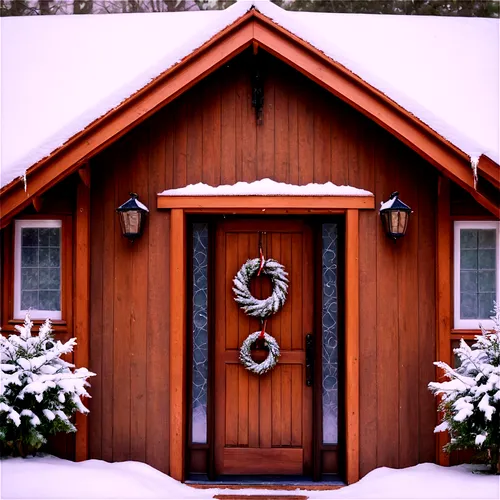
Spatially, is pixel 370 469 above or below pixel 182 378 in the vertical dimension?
below

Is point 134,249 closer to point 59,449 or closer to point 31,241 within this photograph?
point 31,241

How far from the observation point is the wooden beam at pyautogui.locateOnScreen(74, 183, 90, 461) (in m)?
4.88

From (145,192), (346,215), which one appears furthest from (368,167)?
(145,192)

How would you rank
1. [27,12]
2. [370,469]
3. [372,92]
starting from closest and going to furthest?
1. [372,92]
2. [370,469]
3. [27,12]

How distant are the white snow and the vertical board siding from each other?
0.26 feet

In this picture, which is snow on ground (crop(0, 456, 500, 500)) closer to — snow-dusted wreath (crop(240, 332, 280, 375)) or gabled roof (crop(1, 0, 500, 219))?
snow-dusted wreath (crop(240, 332, 280, 375))

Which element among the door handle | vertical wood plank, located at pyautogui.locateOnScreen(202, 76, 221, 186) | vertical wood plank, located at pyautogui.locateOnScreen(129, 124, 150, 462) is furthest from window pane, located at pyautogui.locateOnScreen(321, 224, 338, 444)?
vertical wood plank, located at pyautogui.locateOnScreen(129, 124, 150, 462)

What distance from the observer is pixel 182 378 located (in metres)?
4.88

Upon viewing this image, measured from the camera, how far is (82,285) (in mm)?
4895

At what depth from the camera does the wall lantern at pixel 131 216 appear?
4.75 m

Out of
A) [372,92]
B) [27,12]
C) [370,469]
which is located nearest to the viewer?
[372,92]

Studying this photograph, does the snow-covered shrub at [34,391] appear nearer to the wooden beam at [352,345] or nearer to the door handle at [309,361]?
the door handle at [309,361]

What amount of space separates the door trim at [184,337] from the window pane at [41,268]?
1099 millimetres

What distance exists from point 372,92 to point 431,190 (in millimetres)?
1115
